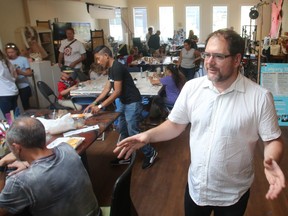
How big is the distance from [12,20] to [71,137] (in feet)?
14.8

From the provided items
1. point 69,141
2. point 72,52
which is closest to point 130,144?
point 69,141

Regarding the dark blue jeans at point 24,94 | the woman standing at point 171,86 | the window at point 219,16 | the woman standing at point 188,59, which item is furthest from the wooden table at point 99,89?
the window at point 219,16

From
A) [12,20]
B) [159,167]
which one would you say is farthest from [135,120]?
[12,20]

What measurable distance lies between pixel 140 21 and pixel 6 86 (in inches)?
443

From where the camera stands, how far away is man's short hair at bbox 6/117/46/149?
142 centimetres

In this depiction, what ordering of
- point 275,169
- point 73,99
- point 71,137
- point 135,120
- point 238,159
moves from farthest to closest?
point 73,99
point 135,120
point 71,137
point 238,159
point 275,169

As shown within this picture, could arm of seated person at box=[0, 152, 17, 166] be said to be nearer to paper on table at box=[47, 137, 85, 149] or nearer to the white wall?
paper on table at box=[47, 137, 85, 149]

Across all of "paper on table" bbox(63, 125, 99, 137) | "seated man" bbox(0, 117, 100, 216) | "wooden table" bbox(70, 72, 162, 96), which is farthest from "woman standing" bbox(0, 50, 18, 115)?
"seated man" bbox(0, 117, 100, 216)

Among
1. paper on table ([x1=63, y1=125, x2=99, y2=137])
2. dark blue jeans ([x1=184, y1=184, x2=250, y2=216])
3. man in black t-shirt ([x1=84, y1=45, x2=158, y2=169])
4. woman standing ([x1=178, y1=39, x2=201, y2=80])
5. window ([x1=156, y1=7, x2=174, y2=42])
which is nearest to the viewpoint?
dark blue jeans ([x1=184, y1=184, x2=250, y2=216])

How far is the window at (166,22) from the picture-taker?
44.9 ft

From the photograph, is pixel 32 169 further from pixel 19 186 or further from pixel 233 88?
pixel 233 88

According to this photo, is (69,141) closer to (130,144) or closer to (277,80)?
(130,144)

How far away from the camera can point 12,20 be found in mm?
5676

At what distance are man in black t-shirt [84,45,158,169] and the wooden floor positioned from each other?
18cm
